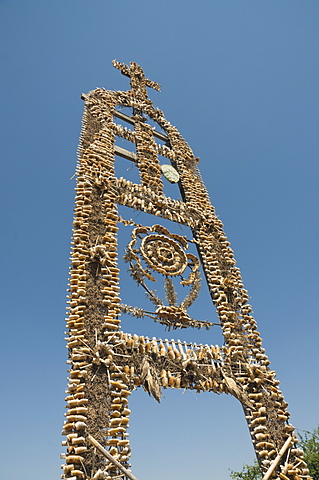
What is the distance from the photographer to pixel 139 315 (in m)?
6.64

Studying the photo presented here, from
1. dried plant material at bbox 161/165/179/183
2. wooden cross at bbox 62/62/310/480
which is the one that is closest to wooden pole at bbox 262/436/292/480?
wooden cross at bbox 62/62/310/480

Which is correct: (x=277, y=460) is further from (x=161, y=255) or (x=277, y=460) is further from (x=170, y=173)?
(x=170, y=173)

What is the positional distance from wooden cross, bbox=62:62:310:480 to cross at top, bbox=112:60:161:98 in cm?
347

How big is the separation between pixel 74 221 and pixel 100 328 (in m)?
2.43

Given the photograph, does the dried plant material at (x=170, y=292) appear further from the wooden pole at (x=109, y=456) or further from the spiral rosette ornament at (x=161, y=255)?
the wooden pole at (x=109, y=456)

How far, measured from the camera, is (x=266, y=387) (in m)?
6.62

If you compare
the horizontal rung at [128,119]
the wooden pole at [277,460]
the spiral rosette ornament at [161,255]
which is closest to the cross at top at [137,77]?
the horizontal rung at [128,119]

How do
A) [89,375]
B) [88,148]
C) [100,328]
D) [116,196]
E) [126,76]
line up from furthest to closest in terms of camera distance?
1. [126,76]
2. [88,148]
3. [116,196]
4. [100,328]
5. [89,375]

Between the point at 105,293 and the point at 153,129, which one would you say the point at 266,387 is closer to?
the point at 105,293

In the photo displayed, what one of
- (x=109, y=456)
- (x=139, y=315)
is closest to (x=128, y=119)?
(x=139, y=315)

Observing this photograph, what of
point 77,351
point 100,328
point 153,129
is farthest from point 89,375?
point 153,129

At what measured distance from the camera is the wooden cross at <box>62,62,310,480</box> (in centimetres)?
473

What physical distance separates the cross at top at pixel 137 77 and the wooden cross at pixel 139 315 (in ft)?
11.4

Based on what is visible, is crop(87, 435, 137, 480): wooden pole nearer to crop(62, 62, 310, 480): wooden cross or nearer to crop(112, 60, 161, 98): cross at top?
crop(62, 62, 310, 480): wooden cross
